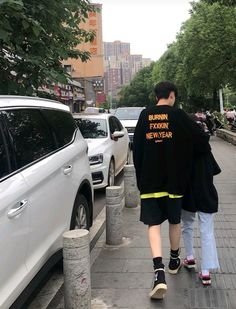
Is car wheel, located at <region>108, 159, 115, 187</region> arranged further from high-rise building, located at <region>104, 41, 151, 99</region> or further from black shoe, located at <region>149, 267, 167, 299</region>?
high-rise building, located at <region>104, 41, 151, 99</region>

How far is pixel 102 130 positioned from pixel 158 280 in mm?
6478

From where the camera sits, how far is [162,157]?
423 centimetres

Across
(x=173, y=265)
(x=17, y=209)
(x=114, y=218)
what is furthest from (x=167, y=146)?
(x=114, y=218)

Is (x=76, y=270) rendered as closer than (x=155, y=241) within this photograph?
Yes

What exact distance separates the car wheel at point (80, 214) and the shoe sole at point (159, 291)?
1161 millimetres

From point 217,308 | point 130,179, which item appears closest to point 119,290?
point 217,308

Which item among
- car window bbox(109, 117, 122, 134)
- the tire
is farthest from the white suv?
car window bbox(109, 117, 122, 134)

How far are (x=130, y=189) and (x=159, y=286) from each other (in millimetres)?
3707

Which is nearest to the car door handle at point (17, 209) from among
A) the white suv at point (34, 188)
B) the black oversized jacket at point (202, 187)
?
the white suv at point (34, 188)

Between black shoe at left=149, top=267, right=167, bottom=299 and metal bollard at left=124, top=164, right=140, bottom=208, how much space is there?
358 cm

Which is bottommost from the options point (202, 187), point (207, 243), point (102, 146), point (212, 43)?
point (207, 243)

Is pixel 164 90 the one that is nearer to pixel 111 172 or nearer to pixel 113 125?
pixel 111 172

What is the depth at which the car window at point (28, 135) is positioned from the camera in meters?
3.68

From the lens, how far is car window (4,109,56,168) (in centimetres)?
368
